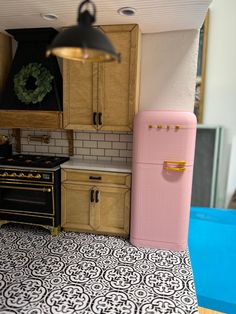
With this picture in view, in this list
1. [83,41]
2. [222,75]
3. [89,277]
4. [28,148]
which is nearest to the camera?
[83,41]

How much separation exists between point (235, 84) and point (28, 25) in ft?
11.5

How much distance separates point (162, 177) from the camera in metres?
2.70

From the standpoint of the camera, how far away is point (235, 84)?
173 inches

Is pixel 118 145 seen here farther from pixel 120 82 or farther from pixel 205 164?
pixel 205 164

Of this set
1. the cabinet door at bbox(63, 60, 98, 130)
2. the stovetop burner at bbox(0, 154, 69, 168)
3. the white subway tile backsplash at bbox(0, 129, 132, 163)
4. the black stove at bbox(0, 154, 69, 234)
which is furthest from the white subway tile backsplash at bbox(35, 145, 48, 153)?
the cabinet door at bbox(63, 60, 98, 130)

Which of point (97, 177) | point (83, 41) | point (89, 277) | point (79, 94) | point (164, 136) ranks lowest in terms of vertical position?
point (89, 277)

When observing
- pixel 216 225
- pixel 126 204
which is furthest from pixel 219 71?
pixel 126 204

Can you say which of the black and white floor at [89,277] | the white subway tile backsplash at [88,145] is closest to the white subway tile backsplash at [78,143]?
the white subway tile backsplash at [88,145]

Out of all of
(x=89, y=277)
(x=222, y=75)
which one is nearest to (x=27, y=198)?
(x=89, y=277)

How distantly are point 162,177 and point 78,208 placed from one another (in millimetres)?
1112

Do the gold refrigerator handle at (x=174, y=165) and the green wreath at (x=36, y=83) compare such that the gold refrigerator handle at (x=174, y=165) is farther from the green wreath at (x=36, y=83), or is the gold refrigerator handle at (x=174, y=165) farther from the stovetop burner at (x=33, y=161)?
the green wreath at (x=36, y=83)

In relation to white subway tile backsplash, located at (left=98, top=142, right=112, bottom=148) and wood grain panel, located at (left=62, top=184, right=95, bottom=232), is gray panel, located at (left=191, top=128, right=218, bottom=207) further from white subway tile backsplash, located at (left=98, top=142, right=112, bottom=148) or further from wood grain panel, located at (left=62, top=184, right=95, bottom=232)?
wood grain panel, located at (left=62, top=184, right=95, bottom=232)

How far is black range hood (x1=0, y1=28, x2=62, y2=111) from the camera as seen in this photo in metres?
3.01

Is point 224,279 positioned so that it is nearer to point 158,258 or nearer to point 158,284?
point 158,258
